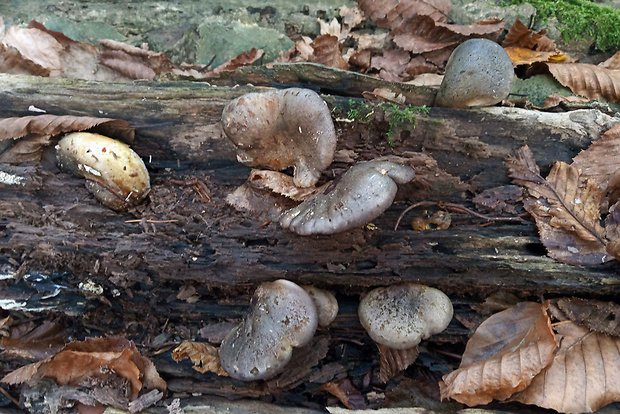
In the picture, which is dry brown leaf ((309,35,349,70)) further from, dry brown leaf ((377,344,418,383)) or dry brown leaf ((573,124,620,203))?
dry brown leaf ((377,344,418,383))

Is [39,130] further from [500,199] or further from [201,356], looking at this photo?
[500,199]

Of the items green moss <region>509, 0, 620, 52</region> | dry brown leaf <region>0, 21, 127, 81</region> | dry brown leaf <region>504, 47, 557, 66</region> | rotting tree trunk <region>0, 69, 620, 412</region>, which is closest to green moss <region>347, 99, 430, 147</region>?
rotting tree trunk <region>0, 69, 620, 412</region>

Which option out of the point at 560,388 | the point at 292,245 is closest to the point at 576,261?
the point at 560,388

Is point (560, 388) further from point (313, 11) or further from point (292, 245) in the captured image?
point (313, 11)

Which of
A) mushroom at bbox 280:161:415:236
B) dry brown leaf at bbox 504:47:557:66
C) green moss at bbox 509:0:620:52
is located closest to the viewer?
mushroom at bbox 280:161:415:236

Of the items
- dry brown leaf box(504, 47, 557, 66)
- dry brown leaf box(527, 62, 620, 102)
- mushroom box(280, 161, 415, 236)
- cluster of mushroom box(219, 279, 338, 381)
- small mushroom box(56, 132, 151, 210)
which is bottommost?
cluster of mushroom box(219, 279, 338, 381)

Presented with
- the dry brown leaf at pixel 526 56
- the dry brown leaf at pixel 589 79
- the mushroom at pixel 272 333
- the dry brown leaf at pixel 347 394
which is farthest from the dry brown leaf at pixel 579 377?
the dry brown leaf at pixel 526 56

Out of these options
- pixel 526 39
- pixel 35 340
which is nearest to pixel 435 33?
pixel 526 39
